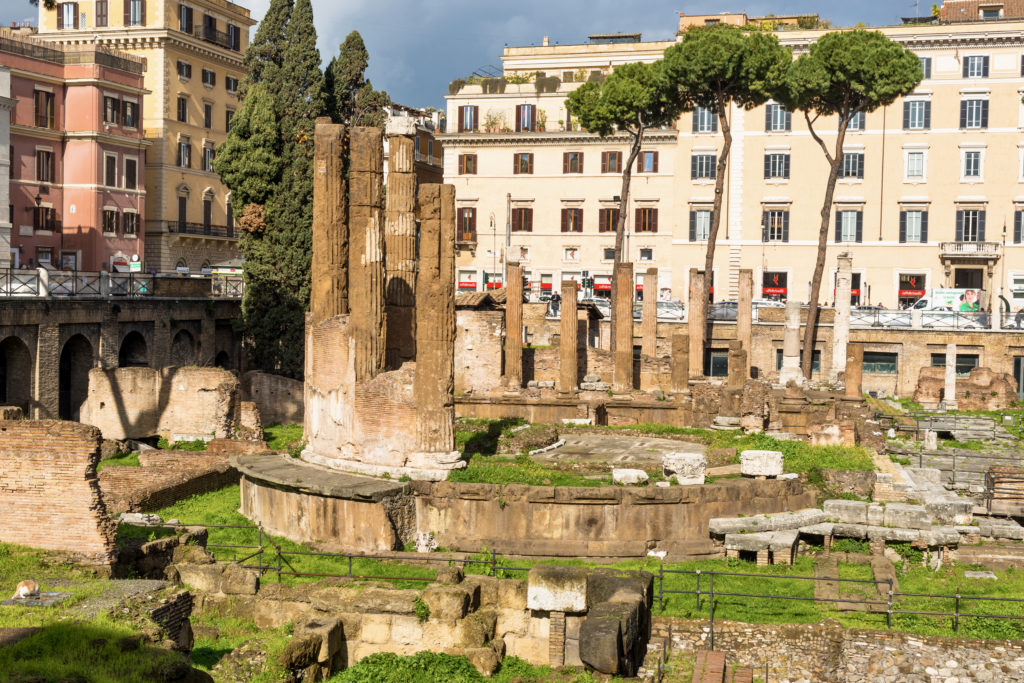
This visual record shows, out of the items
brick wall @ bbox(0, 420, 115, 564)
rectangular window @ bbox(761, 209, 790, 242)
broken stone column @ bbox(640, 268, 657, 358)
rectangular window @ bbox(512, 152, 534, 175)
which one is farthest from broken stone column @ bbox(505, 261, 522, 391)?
rectangular window @ bbox(761, 209, 790, 242)

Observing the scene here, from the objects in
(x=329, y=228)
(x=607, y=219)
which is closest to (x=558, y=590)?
(x=329, y=228)

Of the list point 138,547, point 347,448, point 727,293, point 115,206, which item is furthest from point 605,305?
point 138,547

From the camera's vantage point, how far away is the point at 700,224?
53.0 meters

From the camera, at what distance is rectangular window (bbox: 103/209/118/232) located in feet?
153

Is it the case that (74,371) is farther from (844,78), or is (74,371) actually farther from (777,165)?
(777,165)

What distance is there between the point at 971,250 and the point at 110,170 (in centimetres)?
3648

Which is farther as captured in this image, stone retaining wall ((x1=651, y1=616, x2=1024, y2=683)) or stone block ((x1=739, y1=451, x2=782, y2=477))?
stone block ((x1=739, y1=451, x2=782, y2=477))

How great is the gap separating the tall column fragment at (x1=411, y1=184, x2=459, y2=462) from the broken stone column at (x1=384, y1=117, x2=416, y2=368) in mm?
1882

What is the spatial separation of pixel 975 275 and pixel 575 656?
42.6 m

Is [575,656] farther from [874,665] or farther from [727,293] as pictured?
[727,293]

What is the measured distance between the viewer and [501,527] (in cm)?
1970

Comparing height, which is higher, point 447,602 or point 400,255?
point 400,255

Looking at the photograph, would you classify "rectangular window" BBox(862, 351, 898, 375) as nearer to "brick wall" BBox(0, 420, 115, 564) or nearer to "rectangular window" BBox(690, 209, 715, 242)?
"rectangular window" BBox(690, 209, 715, 242)

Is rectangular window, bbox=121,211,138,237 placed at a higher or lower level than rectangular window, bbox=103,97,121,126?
lower
